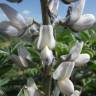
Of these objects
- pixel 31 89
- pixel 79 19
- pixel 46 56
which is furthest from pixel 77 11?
pixel 31 89

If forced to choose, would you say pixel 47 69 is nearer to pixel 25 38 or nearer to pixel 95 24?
pixel 25 38

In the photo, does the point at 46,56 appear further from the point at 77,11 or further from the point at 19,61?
the point at 77,11

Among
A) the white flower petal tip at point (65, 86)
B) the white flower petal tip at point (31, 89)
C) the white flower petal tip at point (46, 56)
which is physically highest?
the white flower petal tip at point (46, 56)

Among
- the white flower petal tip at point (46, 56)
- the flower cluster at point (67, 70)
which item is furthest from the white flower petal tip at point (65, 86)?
the white flower petal tip at point (46, 56)

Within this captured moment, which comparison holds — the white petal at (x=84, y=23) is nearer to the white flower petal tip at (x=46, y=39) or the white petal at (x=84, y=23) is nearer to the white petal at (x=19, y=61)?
the white flower petal tip at (x=46, y=39)

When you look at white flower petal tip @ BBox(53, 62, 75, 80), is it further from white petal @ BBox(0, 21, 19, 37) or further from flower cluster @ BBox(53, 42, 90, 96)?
white petal @ BBox(0, 21, 19, 37)

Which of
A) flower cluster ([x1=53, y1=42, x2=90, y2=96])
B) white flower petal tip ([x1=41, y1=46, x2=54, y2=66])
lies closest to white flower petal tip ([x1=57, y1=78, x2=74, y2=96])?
flower cluster ([x1=53, y1=42, x2=90, y2=96])
